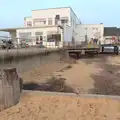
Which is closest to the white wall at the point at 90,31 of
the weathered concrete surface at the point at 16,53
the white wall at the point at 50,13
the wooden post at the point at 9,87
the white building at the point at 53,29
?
the white building at the point at 53,29

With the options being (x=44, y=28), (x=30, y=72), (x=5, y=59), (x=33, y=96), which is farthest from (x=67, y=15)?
(x=33, y=96)

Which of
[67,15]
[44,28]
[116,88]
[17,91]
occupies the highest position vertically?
[67,15]

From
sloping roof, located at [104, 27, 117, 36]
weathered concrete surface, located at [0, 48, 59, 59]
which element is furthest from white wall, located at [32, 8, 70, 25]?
weathered concrete surface, located at [0, 48, 59, 59]

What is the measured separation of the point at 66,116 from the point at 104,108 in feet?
5.40

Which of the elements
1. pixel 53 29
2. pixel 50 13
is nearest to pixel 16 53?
pixel 53 29

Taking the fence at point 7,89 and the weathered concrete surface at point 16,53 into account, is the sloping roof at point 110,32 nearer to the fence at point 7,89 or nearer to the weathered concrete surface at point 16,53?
the weathered concrete surface at point 16,53

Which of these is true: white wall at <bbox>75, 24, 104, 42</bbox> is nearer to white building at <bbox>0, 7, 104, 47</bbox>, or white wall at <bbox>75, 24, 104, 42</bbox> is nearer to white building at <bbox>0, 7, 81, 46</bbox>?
white building at <bbox>0, 7, 104, 47</bbox>

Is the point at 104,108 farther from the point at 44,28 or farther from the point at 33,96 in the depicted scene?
the point at 44,28

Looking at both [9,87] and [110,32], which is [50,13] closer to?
[110,32]

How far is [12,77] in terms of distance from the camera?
7.96 meters

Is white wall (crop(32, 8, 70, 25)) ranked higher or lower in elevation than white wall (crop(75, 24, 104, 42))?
higher

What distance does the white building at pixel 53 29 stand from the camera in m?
28.6

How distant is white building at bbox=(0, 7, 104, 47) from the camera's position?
2859cm

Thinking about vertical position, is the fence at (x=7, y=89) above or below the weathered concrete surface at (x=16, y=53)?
below
